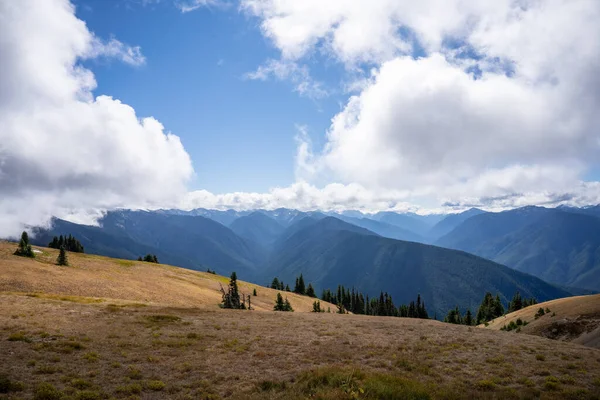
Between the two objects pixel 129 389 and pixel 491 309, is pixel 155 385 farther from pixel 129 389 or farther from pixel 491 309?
pixel 491 309

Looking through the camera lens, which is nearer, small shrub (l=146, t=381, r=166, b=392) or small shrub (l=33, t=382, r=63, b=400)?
small shrub (l=33, t=382, r=63, b=400)

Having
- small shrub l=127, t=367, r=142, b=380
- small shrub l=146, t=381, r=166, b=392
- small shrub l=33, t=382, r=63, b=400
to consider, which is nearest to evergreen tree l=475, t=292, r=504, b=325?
small shrub l=127, t=367, r=142, b=380

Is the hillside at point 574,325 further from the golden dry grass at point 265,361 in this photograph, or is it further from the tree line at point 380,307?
the tree line at point 380,307

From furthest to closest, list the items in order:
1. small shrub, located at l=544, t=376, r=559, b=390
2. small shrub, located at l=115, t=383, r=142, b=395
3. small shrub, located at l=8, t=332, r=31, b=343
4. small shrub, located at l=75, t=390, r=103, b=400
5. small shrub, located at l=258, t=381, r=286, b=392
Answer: small shrub, located at l=8, t=332, r=31, b=343 < small shrub, located at l=544, t=376, r=559, b=390 < small shrub, located at l=258, t=381, r=286, b=392 < small shrub, located at l=115, t=383, r=142, b=395 < small shrub, located at l=75, t=390, r=103, b=400

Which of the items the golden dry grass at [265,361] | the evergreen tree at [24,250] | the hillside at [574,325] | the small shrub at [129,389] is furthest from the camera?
the evergreen tree at [24,250]

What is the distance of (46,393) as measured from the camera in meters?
13.4

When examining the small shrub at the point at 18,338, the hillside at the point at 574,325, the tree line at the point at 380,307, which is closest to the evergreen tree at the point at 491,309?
the tree line at the point at 380,307

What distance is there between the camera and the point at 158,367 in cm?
1856

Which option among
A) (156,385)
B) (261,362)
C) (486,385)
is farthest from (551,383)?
(156,385)

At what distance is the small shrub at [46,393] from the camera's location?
1317 cm

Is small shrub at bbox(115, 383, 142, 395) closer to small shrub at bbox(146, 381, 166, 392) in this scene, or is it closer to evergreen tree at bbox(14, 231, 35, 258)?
small shrub at bbox(146, 381, 166, 392)

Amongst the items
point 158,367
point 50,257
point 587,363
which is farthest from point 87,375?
point 50,257

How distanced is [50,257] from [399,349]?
82401 mm

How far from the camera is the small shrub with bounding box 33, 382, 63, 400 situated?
43.2 ft
